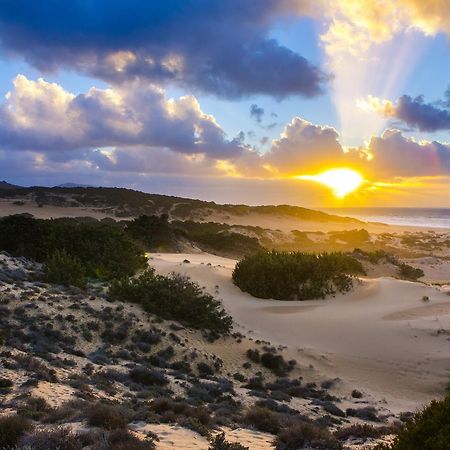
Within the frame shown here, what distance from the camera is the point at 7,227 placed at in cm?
2175

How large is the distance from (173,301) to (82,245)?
611 centimetres

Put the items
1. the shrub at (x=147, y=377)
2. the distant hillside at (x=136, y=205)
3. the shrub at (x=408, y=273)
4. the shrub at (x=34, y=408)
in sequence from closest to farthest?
the shrub at (x=34, y=408) → the shrub at (x=147, y=377) → the shrub at (x=408, y=273) → the distant hillside at (x=136, y=205)

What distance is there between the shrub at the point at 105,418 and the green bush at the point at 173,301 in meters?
8.02

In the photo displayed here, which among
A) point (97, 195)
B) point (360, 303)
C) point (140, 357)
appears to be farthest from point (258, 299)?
point (97, 195)

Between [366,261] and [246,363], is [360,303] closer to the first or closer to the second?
[246,363]

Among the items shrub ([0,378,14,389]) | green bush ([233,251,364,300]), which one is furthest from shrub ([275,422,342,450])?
green bush ([233,251,364,300])

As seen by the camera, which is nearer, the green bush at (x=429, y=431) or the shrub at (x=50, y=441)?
the green bush at (x=429, y=431)

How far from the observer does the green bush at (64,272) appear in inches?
642

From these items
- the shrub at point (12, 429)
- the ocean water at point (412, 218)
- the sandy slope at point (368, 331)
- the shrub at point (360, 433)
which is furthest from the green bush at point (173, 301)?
the ocean water at point (412, 218)

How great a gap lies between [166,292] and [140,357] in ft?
11.7

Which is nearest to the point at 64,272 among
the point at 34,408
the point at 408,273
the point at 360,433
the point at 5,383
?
the point at 5,383

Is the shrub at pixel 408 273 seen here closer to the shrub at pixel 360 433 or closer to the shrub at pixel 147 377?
the shrub at pixel 147 377

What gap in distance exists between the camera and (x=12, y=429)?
5965mm

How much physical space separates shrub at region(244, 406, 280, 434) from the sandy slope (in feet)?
13.8
